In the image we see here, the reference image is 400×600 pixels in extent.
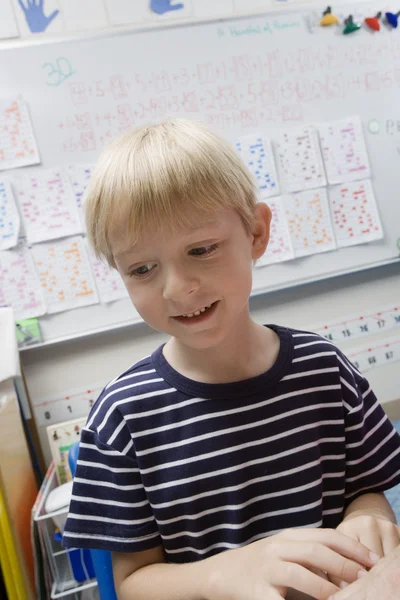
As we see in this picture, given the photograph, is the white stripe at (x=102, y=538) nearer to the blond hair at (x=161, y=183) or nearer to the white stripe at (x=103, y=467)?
the white stripe at (x=103, y=467)

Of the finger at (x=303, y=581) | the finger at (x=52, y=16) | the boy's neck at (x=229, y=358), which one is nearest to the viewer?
the finger at (x=303, y=581)

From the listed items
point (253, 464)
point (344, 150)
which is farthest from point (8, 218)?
point (253, 464)

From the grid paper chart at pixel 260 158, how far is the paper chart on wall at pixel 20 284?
33.1 inches

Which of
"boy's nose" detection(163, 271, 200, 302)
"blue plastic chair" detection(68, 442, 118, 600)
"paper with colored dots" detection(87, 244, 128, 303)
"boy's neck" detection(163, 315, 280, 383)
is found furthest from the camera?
"paper with colored dots" detection(87, 244, 128, 303)

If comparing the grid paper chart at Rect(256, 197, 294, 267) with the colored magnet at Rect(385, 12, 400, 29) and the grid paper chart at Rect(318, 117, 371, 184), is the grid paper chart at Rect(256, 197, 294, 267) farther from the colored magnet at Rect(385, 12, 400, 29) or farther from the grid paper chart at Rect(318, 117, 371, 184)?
the colored magnet at Rect(385, 12, 400, 29)

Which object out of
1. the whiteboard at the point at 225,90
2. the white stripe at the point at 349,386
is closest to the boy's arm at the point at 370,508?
the white stripe at the point at 349,386

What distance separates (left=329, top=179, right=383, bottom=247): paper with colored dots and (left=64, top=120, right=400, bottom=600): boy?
1.34 metres

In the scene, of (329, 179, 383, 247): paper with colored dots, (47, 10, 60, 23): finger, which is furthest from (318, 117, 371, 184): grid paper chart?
(47, 10, 60, 23): finger

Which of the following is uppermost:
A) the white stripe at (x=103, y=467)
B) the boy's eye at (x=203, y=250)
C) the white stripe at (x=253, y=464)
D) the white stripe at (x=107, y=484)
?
the boy's eye at (x=203, y=250)

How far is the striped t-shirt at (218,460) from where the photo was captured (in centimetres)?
62

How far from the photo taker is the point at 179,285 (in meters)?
0.55

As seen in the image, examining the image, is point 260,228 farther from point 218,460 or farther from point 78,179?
point 78,179

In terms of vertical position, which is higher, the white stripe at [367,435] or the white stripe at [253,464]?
the white stripe at [253,464]

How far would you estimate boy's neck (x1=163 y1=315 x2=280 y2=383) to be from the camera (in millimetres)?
654
